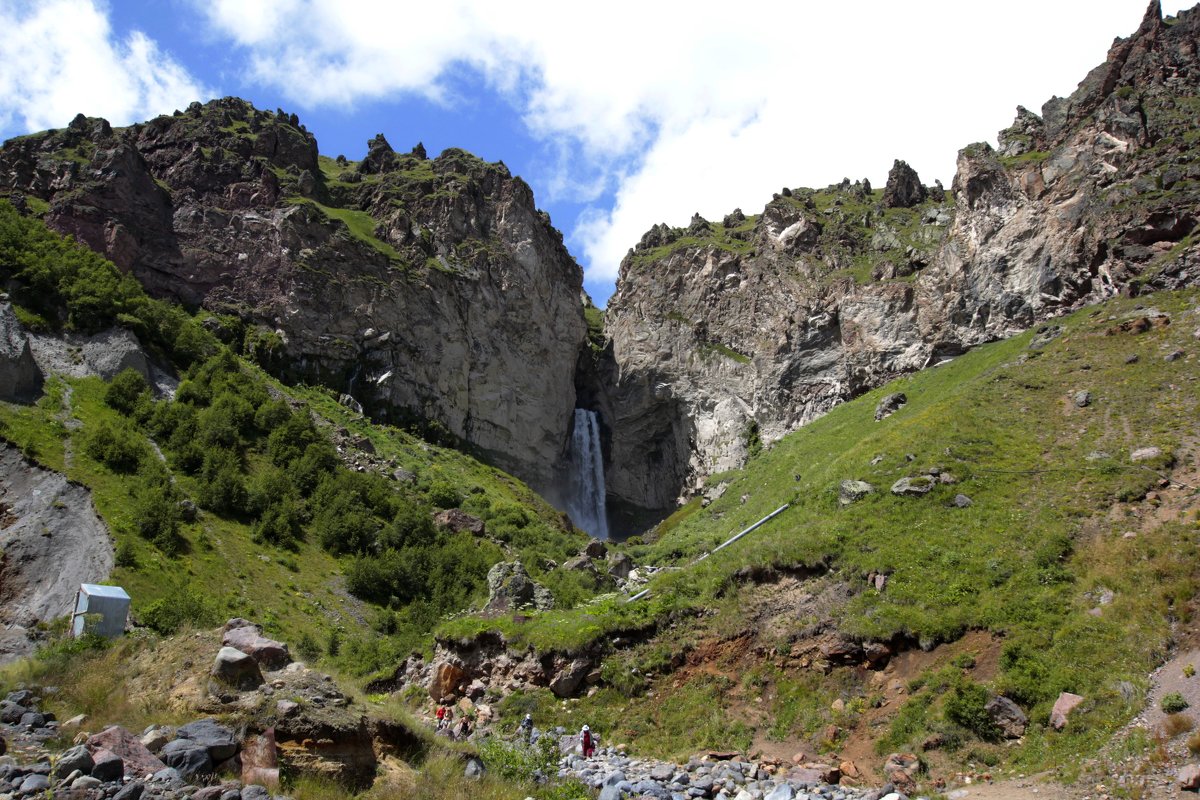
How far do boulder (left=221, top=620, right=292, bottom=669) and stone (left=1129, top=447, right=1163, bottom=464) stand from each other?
2424 cm

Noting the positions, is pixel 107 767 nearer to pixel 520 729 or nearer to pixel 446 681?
pixel 520 729

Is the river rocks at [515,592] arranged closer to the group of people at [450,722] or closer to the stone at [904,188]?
the group of people at [450,722]

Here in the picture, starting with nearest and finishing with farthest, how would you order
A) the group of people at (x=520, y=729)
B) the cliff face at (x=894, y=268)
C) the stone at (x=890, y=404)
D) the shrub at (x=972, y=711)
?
the shrub at (x=972, y=711)
the group of people at (x=520, y=729)
the cliff face at (x=894, y=268)
the stone at (x=890, y=404)

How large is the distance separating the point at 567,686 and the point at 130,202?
57.7 m

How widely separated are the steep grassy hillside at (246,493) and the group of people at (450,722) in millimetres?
7397

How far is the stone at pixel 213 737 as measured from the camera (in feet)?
28.8

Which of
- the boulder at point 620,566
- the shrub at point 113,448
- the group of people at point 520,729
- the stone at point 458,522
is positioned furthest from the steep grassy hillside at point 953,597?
the shrub at point 113,448

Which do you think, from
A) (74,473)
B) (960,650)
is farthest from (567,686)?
(74,473)

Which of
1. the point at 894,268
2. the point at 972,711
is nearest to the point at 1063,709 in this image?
the point at 972,711

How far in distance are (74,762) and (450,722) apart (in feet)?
44.6

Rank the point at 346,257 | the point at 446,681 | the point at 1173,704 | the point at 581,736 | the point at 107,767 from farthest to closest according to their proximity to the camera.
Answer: the point at 346,257 → the point at 446,681 → the point at 581,736 → the point at 1173,704 → the point at 107,767

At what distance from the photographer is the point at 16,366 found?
118 ft

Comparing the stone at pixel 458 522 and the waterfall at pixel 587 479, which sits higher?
Result: the waterfall at pixel 587 479

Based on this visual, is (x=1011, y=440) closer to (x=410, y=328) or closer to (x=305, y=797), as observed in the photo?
(x=305, y=797)
